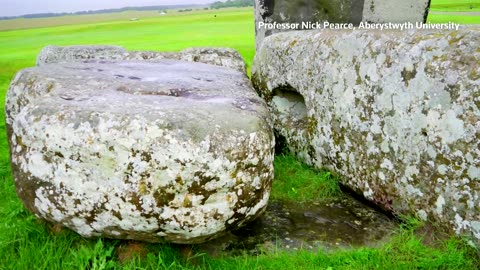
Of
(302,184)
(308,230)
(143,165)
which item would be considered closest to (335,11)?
(302,184)

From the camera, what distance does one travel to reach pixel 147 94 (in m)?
3.87

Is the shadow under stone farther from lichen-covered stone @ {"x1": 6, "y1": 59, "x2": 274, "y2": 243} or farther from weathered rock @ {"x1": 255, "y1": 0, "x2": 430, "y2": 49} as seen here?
weathered rock @ {"x1": 255, "y1": 0, "x2": 430, "y2": 49}

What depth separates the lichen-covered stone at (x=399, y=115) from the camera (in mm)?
3365

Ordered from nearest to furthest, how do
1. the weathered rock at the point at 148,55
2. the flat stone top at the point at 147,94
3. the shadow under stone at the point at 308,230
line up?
the flat stone top at the point at 147,94, the shadow under stone at the point at 308,230, the weathered rock at the point at 148,55

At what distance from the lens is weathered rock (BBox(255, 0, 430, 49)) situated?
7.37 m

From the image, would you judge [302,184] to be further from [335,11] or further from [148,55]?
[335,11]

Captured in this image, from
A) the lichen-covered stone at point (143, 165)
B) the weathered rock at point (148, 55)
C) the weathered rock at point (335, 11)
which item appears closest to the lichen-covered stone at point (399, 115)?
the lichen-covered stone at point (143, 165)

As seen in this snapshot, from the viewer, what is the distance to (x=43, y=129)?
121 inches

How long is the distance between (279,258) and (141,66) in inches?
109

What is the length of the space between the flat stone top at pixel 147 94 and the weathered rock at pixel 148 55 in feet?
3.20

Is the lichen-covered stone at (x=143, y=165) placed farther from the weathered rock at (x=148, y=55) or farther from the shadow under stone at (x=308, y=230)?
the weathered rock at (x=148, y=55)

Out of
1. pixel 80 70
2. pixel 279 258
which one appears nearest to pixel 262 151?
pixel 279 258

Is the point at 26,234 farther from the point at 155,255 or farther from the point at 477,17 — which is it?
the point at 477,17

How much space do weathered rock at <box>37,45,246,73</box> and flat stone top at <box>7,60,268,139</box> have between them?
3.20 ft
